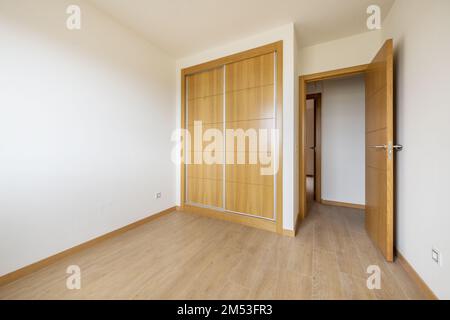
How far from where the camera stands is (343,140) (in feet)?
11.3

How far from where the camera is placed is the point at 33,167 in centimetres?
160

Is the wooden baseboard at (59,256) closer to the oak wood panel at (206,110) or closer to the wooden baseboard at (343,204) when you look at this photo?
the oak wood panel at (206,110)

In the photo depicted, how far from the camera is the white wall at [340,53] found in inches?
95.7

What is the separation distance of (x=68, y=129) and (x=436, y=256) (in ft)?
10.5

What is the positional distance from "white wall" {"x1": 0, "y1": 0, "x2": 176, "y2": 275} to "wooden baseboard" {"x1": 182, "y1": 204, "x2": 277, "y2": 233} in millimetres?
710

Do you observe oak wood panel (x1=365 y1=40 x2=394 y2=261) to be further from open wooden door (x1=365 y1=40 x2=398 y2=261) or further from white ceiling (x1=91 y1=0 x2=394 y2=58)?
white ceiling (x1=91 y1=0 x2=394 y2=58)

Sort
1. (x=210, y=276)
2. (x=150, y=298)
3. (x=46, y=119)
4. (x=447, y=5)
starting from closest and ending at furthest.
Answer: (x=447, y=5) → (x=150, y=298) → (x=210, y=276) → (x=46, y=119)

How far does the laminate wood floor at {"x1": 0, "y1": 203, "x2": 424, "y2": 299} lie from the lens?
1.35 meters

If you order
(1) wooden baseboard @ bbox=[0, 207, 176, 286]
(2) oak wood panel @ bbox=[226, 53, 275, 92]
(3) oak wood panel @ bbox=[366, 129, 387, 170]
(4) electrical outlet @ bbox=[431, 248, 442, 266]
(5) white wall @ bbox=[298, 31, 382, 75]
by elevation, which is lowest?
(1) wooden baseboard @ bbox=[0, 207, 176, 286]

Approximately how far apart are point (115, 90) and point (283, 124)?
2.12 meters

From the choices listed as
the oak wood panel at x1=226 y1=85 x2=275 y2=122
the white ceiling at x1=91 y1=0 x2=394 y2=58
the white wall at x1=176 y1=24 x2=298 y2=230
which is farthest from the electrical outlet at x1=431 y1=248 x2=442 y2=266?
the white ceiling at x1=91 y1=0 x2=394 y2=58

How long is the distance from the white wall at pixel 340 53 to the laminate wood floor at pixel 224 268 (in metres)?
2.28
